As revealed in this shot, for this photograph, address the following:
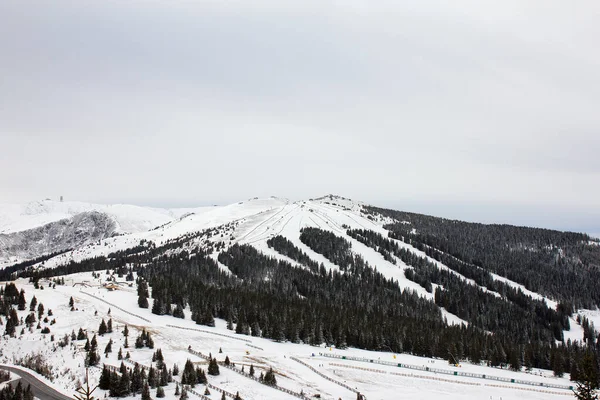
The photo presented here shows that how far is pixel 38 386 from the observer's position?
6425 cm

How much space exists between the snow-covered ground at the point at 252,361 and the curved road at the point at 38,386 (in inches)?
92.2

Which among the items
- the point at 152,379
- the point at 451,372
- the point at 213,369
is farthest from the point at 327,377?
Result: the point at 451,372

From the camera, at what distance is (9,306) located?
10388cm

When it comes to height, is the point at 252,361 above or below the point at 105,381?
below

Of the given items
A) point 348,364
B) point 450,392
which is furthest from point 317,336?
point 450,392

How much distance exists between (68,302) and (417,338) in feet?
339

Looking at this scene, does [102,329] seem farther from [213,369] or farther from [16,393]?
[16,393]

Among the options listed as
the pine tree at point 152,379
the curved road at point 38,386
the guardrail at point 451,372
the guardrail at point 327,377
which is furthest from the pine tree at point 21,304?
the guardrail at point 451,372

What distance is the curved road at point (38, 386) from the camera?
60281mm

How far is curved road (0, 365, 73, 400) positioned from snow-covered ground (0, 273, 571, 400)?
2.34 m

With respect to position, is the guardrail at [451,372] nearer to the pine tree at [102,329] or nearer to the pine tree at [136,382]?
the pine tree at [136,382]

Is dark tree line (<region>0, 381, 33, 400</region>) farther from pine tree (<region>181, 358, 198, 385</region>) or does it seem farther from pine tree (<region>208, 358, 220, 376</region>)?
pine tree (<region>208, 358, 220, 376</region>)

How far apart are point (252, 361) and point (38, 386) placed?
3759 cm

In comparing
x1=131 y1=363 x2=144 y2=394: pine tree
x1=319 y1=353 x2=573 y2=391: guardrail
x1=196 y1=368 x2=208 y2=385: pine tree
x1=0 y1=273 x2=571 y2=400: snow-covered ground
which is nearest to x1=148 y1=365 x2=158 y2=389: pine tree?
x1=131 y1=363 x2=144 y2=394: pine tree
